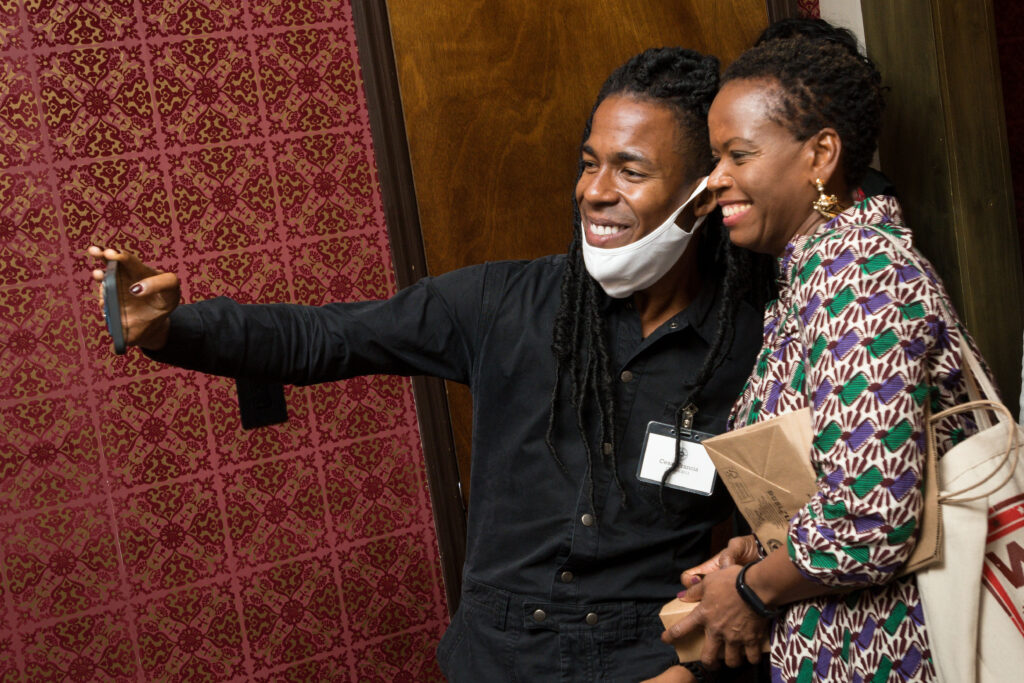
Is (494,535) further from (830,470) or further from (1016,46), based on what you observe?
(1016,46)

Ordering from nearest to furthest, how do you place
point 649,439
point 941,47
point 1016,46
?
point 649,439
point 941,47
point 1016,46

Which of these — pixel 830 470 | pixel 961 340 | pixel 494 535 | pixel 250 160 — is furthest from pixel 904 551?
pixel 250 160

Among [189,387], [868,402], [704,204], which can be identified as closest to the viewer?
[868,402]

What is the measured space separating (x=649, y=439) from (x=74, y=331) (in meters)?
1.39

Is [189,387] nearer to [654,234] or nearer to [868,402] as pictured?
[654,234]

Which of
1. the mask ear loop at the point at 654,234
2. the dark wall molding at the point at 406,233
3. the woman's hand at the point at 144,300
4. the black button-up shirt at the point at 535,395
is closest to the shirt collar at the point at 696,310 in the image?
the black button-up shirt at the point at 535,395

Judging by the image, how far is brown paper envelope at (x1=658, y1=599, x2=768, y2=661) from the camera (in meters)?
1.39

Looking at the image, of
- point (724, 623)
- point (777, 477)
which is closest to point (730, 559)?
point (724, 623)

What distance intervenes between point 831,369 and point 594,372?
1.65 feet

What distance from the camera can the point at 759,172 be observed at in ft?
4.22

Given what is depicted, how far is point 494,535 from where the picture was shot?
61.7 inches

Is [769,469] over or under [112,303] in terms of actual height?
under

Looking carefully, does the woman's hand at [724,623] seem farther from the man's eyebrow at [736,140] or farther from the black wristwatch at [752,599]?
the man's eyebrow at [736,140]

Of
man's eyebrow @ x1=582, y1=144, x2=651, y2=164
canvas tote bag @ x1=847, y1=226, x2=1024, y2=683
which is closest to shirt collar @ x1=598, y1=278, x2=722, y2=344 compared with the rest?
man's eyebrow @ x1=582, y1=144, x2=651, y2=164
